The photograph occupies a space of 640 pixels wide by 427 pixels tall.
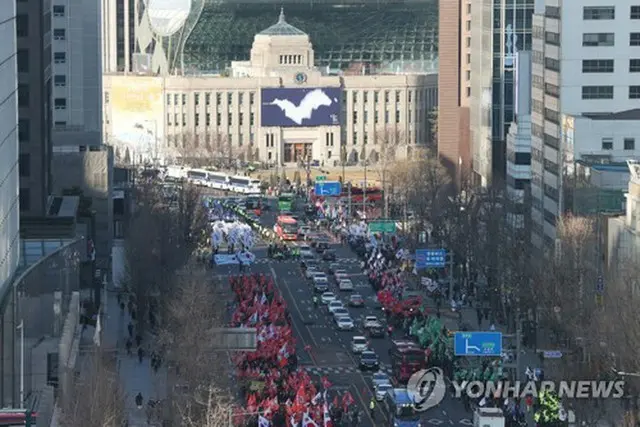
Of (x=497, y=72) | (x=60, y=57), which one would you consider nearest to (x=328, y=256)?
(x=60, y=57)

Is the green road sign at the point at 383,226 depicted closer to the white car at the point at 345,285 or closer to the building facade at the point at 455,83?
the white car at the point at 345,285

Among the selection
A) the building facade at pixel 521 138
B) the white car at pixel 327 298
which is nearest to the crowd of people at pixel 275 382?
the white car at pixel 327 298

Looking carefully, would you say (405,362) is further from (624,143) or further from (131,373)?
(624,143)

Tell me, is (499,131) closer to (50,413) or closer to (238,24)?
(50,413)

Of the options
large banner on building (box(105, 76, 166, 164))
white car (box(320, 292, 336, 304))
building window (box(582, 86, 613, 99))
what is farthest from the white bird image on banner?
white car (box(320, 292, 336, 304))

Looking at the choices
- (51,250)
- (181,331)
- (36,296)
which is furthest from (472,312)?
(36,296)

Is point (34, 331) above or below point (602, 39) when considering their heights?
below
